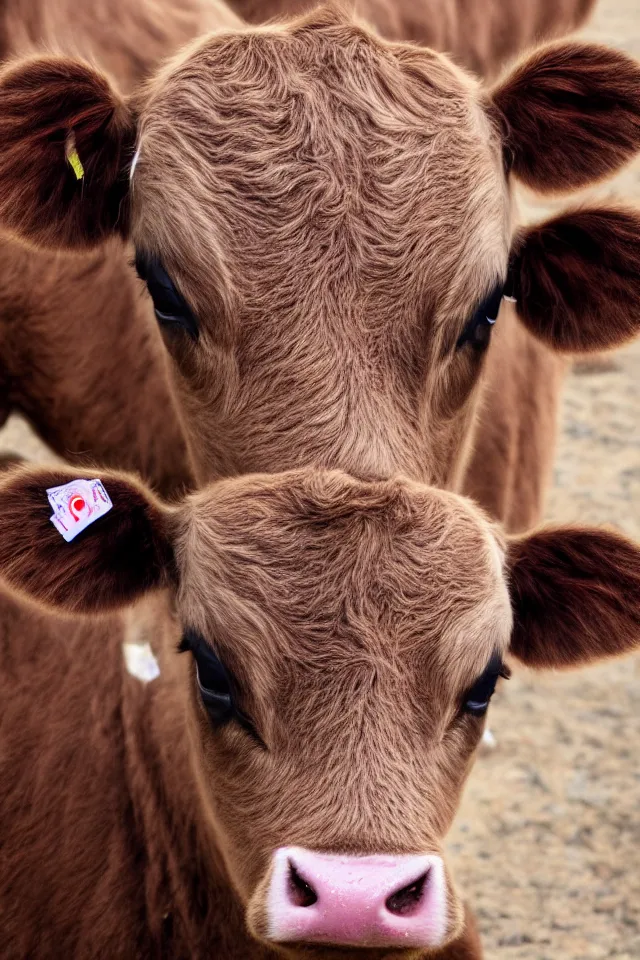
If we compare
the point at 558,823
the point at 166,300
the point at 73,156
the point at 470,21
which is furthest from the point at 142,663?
the point at 470,21

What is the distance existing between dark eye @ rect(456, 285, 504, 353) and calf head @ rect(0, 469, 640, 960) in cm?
49

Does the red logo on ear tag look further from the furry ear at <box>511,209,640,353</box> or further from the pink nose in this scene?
the furry ear at <box>511,209,640,353</box>

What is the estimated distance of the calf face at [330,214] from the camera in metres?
2.67

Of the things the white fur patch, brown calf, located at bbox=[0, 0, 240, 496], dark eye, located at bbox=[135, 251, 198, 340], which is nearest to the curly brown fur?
brown calf, located at bbox=[0, 0, 240, 496]

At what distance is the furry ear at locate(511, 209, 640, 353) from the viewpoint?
3.21 metres

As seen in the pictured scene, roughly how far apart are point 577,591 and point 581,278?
2.87 feet

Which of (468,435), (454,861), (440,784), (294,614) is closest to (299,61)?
(468,435)

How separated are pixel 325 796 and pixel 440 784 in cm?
25

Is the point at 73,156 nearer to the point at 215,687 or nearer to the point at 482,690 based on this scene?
the point at 215,687

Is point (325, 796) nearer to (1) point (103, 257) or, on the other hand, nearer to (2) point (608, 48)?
(2) point (608, 48)

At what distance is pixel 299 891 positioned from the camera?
2223 mm

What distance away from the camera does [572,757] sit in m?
5.21

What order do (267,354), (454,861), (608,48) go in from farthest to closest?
(454,861) < (608,48) < (267,354)

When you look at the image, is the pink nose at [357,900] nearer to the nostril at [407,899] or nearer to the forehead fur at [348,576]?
the nostril at [407,899]
